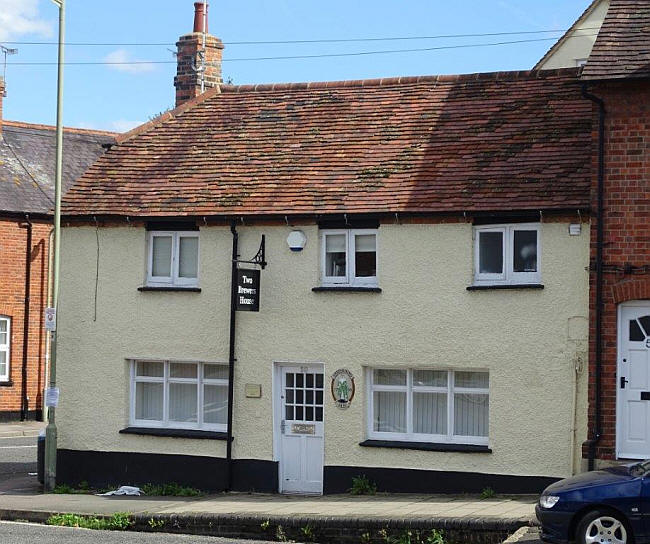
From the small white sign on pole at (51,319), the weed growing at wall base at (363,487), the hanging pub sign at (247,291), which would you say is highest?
the hanging pub sign at (247,291)

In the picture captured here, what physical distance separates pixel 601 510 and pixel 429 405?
250 inches

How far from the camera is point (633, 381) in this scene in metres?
18.0

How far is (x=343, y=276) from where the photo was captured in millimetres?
20656

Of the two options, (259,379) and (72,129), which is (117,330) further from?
(72,129)

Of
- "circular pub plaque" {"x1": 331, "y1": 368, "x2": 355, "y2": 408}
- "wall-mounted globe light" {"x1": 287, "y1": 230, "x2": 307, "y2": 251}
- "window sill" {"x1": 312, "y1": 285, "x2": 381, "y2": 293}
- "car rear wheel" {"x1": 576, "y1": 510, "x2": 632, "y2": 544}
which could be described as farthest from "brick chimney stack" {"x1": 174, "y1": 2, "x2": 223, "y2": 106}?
"car rear wheel" {"x1": 576, "y1": 510, "x2": 632, "y2": 544}

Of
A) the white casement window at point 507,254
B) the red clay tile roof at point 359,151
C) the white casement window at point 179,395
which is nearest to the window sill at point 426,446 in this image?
the white casement window at point 507,254

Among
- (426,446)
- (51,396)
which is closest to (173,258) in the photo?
(51,396)

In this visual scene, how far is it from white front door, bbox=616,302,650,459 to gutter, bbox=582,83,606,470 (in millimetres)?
284

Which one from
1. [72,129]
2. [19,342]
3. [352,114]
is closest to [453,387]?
[352,114]

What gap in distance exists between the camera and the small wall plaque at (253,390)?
826 inches

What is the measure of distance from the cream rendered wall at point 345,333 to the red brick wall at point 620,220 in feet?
1.80

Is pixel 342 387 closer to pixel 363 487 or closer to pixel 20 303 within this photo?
pixel 363 487

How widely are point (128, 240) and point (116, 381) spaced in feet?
8.22

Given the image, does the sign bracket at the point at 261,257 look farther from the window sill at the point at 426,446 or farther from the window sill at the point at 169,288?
the window sill at the point at 426,446
